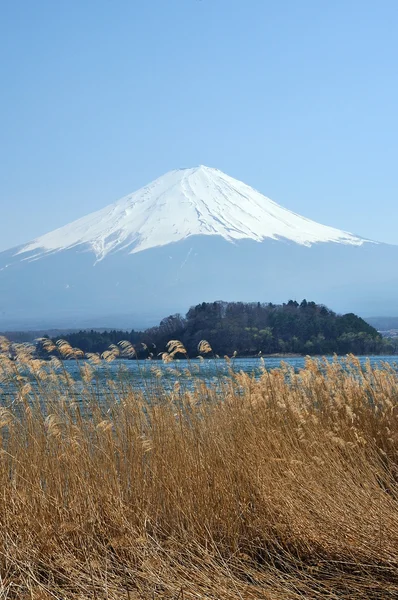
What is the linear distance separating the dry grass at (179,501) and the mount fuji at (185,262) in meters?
125

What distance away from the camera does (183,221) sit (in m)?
162

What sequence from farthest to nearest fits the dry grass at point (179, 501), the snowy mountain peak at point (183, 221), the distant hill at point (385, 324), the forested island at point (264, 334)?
the snowy mountain peak at point (183, 221)
the distant hill at point (385, 324)
the forested island at point (264, 334)
the dry grass at point (179, 501)

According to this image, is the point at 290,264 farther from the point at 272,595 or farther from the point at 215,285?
the point at 272,595

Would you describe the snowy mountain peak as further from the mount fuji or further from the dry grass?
the dry grass

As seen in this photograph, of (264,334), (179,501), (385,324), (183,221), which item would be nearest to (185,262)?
(183,221)

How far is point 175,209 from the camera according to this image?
155500 mm

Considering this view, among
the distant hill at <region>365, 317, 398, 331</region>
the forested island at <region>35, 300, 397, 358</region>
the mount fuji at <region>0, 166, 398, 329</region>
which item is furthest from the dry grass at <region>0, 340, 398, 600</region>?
the mount fuji at <region>0, 166, 398, 329</region>

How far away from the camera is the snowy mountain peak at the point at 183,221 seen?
14650 centimetres

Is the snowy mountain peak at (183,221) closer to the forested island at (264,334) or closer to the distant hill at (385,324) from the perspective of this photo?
the distant hill at (385,324)

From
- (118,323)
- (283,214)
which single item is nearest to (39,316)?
(118,323)

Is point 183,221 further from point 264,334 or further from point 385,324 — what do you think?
point 264,334

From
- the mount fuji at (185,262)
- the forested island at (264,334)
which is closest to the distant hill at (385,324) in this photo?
the forested island at (264,334)

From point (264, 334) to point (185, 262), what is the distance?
128 metres

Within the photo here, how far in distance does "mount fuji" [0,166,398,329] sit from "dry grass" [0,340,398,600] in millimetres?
125054
